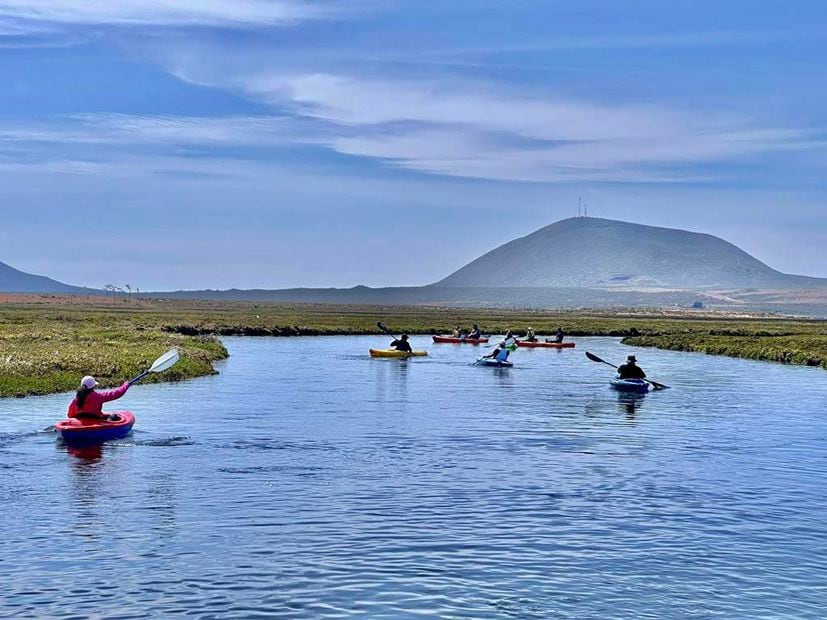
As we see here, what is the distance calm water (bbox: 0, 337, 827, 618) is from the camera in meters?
16.8

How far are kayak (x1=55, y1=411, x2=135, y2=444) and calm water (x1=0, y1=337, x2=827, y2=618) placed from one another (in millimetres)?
462

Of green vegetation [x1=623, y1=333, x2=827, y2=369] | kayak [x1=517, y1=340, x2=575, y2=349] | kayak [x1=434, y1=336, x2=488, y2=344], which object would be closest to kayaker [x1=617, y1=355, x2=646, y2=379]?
green vegetation [x1=623, y1=333, x2=827, y2=369]

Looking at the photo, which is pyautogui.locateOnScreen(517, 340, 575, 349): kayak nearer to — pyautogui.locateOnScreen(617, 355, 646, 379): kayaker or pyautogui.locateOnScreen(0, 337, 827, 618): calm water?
pyautogui.locateOnScreen(617, 355, 646, 379): kayaker

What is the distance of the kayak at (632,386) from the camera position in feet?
168

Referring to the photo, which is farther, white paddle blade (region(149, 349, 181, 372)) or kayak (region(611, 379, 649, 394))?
kayak (region(611, 379, 649, 394))

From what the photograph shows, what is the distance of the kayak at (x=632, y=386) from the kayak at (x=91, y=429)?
1033 inches

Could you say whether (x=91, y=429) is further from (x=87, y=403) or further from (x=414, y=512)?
(x=414, y=512)

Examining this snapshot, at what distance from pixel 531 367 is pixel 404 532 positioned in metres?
50.4

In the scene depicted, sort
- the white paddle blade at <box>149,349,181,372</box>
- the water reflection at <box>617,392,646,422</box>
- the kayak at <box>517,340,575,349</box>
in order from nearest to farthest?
the white paddle blade at <box>149,349,181,372</box> → the water reflection at <box>617,392,646,422</box> → the kayak at <box>517,340,575,349</box>

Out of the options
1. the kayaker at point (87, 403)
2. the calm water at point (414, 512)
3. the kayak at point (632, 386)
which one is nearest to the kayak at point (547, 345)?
the kayak at point (632, 386)

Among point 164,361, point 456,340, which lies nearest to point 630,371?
point 164,361

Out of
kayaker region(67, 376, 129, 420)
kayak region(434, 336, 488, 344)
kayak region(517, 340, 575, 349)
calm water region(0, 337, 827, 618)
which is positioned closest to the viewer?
calm water region(0, 337, 827, 618)

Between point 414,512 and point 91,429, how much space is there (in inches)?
483

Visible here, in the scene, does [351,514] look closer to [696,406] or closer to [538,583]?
[538,583]
